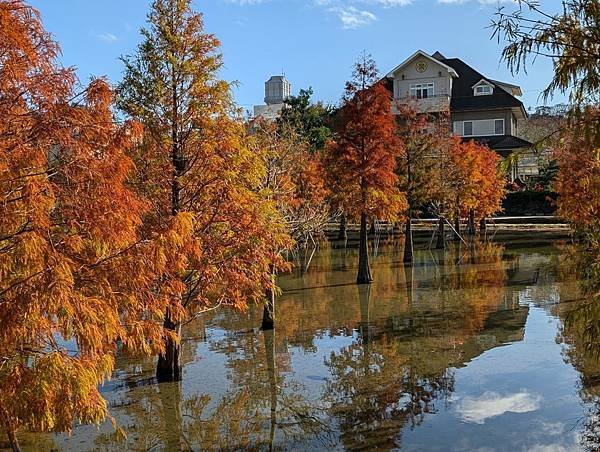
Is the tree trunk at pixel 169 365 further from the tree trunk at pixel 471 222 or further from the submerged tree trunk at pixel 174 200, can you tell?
the tree trunk at pixel 471 222

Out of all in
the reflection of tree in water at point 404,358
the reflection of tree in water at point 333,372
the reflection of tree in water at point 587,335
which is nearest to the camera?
the reflection of tree in water at point 587,335

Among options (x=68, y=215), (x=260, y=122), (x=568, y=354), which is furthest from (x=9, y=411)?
(x=260, y=122)

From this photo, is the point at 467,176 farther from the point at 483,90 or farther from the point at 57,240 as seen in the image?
the point at 57,240

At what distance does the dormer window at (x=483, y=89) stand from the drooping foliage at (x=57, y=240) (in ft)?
175

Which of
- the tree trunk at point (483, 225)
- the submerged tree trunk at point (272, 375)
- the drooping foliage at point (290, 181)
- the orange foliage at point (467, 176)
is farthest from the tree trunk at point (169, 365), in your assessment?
the tree trunk at point (483, 225)

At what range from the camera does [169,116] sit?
1184 cm

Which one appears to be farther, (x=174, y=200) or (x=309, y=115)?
(x=309, y=115)

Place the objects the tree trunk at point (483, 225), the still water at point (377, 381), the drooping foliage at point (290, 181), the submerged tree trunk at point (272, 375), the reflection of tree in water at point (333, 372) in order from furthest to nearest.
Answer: the tree trunk at point (483, 225), the drooping foliage at point (290, 181), the submerged tree trunk at point (272, 375), the reflection of tree in water at point (333, 372), the still water at point (377, 381)

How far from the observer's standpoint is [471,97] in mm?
55875

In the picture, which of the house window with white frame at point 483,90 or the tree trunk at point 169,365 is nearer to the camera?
the tree trunk at point 169,365

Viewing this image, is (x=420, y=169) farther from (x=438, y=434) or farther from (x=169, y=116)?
(x=438, y=434)

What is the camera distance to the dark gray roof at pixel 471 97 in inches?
2132

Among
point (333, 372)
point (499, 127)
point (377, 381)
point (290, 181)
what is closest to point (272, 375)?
point (333, 372)

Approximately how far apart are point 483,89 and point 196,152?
49.5 m
